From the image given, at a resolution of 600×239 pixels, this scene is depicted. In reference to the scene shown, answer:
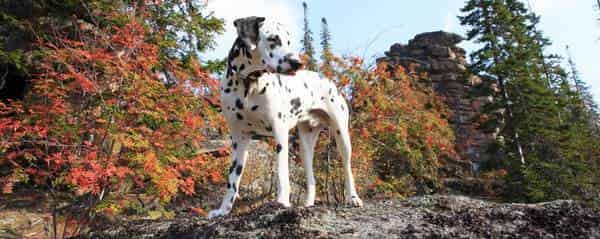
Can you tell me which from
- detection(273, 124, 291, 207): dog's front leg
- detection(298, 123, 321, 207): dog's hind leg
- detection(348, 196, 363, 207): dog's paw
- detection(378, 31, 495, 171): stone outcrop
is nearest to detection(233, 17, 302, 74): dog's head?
detection(273, 124, 291, 207): dog's front leg

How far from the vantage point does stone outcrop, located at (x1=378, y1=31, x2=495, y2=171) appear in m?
21.0

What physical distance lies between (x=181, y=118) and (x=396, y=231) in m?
4.36

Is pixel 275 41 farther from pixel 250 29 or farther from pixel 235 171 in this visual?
pixel 235 171

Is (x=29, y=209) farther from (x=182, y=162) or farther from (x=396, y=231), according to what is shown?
(x=396, y=231)

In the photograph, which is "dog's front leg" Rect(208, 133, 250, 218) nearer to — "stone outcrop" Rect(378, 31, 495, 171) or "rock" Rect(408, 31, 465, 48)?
"stone outcrop" Rect(378, 31, 495, 171)

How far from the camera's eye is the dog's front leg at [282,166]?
10.8 ft

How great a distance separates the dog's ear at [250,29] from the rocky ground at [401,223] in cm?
138

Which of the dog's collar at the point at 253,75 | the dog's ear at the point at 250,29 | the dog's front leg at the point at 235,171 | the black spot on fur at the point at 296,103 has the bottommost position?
the dog's front leg at the point at 235,171

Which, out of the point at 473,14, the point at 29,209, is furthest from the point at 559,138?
the point at 29,209

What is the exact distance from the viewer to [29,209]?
8.17 meters

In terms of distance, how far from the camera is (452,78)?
2403 cm

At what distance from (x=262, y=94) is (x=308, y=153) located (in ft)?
3.95

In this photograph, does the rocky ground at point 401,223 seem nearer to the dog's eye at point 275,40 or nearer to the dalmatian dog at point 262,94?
the dalmatian dog at point 262,94

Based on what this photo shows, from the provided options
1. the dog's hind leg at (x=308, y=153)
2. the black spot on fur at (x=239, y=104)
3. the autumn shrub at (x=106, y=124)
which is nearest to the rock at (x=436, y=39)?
the autumn shrub at (x=106, y=124)
